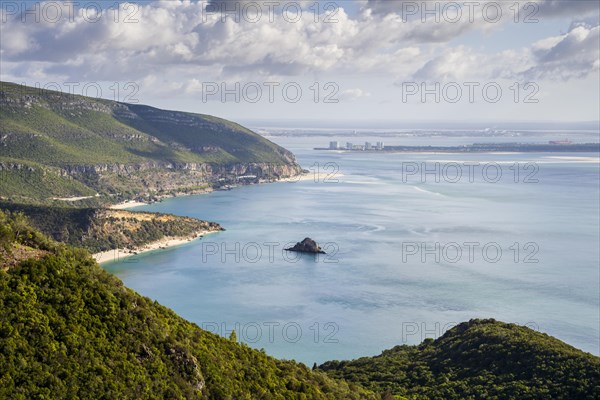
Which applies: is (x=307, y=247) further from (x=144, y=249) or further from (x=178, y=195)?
(x=178, y=195)

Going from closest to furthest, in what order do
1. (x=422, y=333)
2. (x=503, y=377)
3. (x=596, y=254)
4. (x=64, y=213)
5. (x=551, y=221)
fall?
(x=503, y=377), (x=422, y=333), (x=596, y=254), (x=64, y=213), (x=551, y=221)

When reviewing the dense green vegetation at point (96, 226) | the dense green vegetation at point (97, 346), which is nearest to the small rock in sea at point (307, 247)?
the dense green vegetation at point (96, 226)

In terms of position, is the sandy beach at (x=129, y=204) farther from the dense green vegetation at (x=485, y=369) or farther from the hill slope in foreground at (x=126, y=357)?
the hill slope in foreground at (x=126, y=357)

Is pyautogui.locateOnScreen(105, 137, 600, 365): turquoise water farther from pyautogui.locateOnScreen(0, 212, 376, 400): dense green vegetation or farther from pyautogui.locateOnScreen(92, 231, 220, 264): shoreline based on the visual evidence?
pyautogui.locateOnScreen(0, 212, 376, 400): dense green vegetation

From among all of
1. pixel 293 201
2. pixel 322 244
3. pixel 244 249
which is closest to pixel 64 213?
pixel 244 249

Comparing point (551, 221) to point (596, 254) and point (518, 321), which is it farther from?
point (518, 321)

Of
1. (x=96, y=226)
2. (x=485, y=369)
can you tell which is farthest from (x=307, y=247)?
(x=485, y=369)
